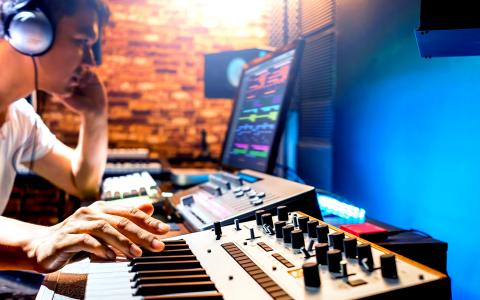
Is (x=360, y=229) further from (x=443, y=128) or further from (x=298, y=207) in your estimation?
(x=443, y=128)

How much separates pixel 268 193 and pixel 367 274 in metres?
0.53

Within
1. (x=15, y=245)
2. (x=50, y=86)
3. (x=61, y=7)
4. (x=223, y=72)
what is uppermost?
(x=61, y=7)

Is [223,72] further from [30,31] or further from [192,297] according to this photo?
[192,297]

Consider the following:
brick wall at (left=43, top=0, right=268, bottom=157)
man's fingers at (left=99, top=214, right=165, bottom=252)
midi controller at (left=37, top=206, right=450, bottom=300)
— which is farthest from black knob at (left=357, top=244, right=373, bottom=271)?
brick wall at (left=43, top=0, right=268, bottom=157)

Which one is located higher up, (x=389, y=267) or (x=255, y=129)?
(x=255, y=129)

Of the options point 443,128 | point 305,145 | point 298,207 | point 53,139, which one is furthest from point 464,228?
point 53,139

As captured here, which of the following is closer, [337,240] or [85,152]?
[337,240]

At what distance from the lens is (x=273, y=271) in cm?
66

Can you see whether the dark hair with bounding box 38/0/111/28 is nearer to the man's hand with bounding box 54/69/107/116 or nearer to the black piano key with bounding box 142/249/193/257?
the man's hand with bounding box 54/69/107/116

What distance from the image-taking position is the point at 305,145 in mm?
1892

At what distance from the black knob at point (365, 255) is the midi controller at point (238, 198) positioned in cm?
36

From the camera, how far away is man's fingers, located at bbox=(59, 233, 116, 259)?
749mm

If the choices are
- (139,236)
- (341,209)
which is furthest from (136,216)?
(341,209)

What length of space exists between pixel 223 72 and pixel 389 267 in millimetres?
2404
